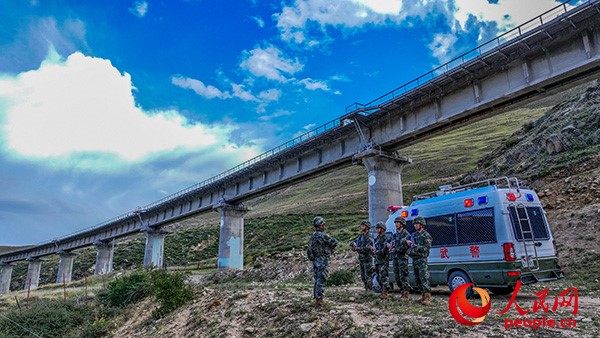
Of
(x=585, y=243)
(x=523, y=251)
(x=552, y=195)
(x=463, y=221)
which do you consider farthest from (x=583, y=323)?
(x=552, y=195)

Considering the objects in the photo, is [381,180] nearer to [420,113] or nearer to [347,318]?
[420,113]

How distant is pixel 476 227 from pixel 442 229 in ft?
3.56

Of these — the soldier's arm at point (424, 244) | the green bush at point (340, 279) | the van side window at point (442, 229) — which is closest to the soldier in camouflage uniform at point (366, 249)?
the soldier's arm at point (424, 244)

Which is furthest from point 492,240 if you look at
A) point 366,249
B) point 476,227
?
point 366,249

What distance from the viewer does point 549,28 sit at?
48.3 ft

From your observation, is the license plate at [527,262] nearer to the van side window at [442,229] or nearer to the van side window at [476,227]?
the van side window at [476,227]

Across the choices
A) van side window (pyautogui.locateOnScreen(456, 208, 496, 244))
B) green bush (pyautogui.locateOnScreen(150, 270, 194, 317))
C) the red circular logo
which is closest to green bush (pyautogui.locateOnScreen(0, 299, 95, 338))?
green bush (pyautogui.locateOnScreen(150, 270, 194, 317))

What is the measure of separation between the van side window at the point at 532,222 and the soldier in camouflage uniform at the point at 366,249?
11.9 feet

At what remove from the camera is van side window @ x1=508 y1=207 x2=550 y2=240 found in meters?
9.56

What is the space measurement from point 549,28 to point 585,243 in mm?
8393

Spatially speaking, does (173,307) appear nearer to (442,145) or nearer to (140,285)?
(140,285)

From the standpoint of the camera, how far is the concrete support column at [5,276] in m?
77.8

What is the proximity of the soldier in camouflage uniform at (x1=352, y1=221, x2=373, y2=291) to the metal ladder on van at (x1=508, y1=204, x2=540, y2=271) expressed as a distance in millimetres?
3673

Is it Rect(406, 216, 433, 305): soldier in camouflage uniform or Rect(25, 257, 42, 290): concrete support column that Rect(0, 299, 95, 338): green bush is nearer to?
Rect(406, 216, 433, 305): soldier in camouflage uniform
